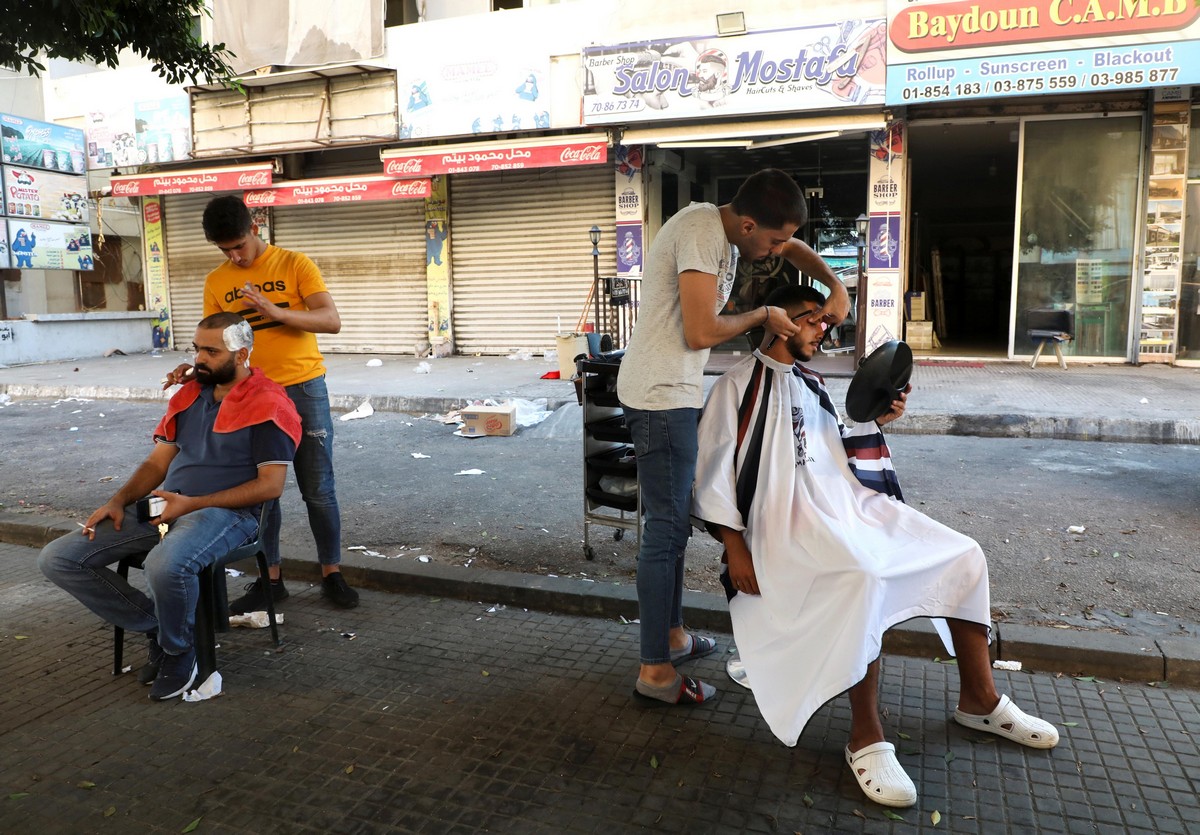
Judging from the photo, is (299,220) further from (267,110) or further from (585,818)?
(585,818)

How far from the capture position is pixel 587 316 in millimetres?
15383

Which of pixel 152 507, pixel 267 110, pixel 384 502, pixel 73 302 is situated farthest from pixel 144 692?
pixel 73 302

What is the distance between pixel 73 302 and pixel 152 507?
22.7 meters

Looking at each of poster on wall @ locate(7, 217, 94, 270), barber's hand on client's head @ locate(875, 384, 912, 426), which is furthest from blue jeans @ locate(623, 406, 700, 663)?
poster on wall @ locate(7, 217, 94, 270)

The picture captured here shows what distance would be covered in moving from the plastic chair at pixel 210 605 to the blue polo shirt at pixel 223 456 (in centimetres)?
25

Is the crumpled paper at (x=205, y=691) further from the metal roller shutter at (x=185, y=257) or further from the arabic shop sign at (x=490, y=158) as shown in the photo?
the metal roller shutter at (x=185, y=257)

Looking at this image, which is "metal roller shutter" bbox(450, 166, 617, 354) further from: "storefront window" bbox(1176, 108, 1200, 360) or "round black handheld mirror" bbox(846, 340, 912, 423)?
"round black handheld mirror" bbox(846, 340, 912, 423)

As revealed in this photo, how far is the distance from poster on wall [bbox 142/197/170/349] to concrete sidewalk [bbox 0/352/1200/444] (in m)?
2.80

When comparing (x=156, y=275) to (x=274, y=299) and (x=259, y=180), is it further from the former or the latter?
(x=274, y=299)

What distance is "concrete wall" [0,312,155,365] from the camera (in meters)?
16.5

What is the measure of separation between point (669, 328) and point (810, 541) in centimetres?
89

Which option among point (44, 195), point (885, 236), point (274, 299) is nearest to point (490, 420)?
point (274, 299)

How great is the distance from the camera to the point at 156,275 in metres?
19.0

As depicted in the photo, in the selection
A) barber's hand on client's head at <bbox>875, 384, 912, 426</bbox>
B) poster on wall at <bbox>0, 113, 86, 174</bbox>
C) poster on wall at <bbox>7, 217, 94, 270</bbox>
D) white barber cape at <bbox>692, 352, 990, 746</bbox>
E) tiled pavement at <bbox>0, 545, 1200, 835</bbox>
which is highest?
poster on wall at <bbox>0, 113, 86, 174</bbox>
